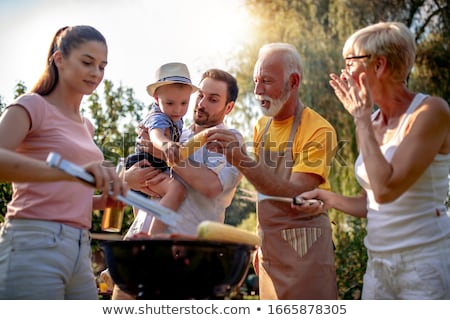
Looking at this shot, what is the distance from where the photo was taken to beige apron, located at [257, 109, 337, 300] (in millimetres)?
3408

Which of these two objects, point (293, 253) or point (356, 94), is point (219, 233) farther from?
point (293, 253)

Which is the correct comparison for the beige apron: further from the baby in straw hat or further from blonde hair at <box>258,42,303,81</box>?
the baby in straw hat

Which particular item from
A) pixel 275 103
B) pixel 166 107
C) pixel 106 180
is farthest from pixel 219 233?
pixel 166 107

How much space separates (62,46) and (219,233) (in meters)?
1.15

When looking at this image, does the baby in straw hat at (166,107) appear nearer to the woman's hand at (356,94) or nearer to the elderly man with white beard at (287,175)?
the elderly man with white beard at (287,175)

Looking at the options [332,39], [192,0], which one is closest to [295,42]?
[332,39]

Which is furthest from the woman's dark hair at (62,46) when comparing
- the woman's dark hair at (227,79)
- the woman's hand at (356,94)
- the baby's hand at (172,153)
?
the woman's hand at (356,94)

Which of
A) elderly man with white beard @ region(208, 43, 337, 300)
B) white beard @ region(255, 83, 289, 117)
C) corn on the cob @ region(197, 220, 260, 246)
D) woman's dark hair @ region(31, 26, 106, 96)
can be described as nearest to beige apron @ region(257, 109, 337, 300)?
elderly man with white beard @ region(208, 43, 337, 300)

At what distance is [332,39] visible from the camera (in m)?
11.4

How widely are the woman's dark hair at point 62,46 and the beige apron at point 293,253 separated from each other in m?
1.29

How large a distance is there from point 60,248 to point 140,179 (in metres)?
1.17

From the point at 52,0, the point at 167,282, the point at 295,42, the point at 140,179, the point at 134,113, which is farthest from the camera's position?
the point at 295,42

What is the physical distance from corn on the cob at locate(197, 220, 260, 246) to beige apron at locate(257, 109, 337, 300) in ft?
2.57

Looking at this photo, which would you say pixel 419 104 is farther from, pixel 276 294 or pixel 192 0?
pixel 192 0
